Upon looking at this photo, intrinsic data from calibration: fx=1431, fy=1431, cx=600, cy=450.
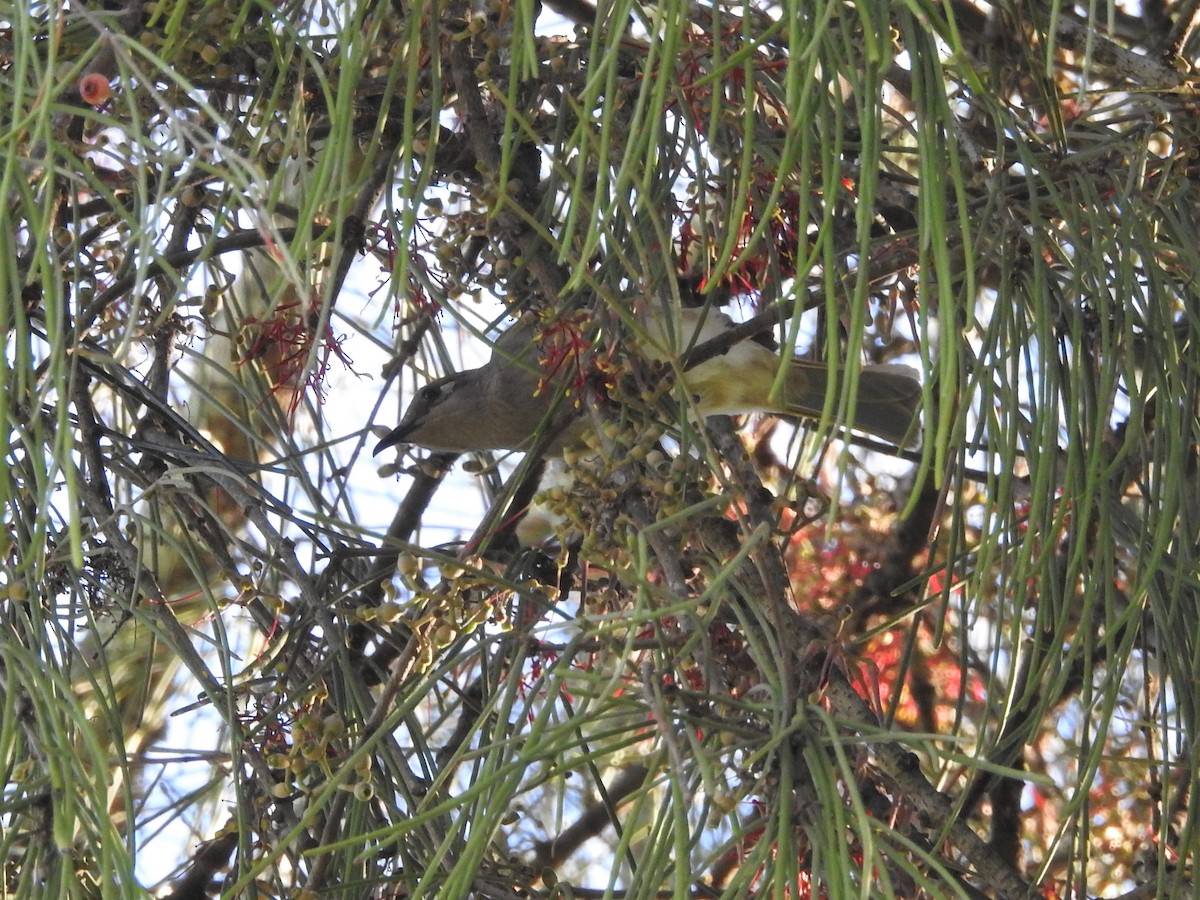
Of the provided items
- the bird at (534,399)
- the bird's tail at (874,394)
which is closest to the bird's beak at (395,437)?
the bird at (534,399)

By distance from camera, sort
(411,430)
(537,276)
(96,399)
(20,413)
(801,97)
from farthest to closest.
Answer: (411,430) → (96,399) → (537,276) → (20,413) → (801,97)

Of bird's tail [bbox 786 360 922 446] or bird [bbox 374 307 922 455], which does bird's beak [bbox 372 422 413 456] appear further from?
bird's tail [bbox 786 360 922 446]

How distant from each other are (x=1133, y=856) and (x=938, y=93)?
202 centimetres

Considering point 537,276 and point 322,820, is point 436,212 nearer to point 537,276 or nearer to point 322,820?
point 537,276

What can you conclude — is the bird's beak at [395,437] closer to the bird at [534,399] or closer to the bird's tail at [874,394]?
the bird at [534,399]

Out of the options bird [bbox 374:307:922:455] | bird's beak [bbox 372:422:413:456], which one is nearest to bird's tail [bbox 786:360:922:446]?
bird [bbox 374:307:922:455]

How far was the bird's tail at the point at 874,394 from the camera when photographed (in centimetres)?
273

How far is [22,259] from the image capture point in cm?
155

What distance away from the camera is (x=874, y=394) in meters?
2.83

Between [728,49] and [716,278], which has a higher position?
[728,49]

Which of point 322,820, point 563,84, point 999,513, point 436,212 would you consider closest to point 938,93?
point 999,513

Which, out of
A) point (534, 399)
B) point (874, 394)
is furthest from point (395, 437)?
point (874, 394)

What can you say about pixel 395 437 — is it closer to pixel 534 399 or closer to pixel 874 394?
pixel 534 399

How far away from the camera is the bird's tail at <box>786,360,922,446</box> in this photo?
2729 millimetres
